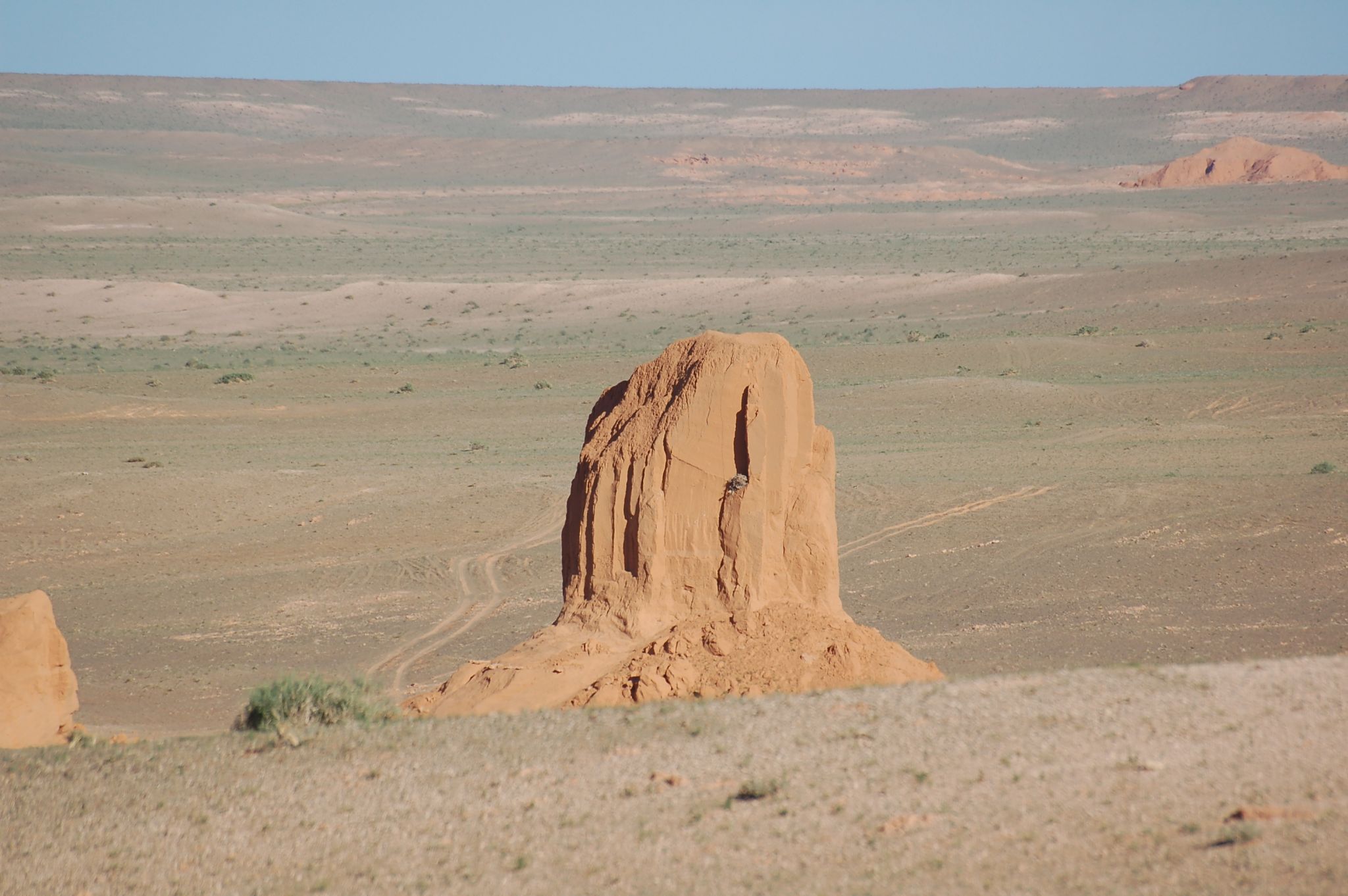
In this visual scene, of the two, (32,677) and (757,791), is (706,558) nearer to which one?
(757,791)

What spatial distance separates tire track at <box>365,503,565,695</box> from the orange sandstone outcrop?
12.6 feet

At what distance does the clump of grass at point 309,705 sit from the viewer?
384 inches

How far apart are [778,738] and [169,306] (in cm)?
5626

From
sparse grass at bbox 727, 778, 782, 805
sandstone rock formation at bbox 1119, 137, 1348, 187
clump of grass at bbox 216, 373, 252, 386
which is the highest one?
sandstone rock formation at bbox 1119, 137, 1348, 187

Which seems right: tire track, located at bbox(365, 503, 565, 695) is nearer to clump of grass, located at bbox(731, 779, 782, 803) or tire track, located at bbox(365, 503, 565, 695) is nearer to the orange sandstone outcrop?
the orange sandstone outcrop

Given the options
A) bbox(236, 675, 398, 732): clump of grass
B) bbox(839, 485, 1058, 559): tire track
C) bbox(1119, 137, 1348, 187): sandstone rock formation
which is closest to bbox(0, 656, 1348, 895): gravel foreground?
bbox(236, 675, 398, 732): clump of grass

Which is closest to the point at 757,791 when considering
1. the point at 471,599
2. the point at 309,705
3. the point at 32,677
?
the point at 309,705

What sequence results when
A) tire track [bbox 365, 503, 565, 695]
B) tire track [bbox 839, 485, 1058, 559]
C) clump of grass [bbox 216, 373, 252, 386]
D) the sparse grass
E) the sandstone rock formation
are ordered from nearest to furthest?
the sparse grass, tire track [bbox 365, 503, 565, 695], tire track [bbox 839, 485, 1058, 559], clump of grass [bbox 216, 373, 252, 386], the sandstone rock formation

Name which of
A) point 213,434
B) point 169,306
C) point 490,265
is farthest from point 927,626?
point 490,265

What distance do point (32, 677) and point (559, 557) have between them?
10.8 m

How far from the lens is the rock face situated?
11.3 m

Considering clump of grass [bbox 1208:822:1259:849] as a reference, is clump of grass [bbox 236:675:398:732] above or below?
below

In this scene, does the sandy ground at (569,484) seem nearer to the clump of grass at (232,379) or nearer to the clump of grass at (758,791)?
the clump of grass at (232,379)

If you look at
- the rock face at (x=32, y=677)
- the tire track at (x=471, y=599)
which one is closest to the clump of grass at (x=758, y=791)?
the rock face at (x=32, y=677)
